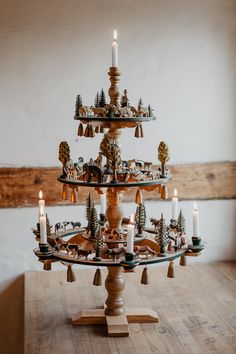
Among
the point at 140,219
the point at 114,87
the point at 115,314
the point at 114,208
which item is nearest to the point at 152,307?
the point at 115,314

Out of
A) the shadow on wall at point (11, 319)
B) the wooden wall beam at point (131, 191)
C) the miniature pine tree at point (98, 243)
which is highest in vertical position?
the wooden wall beam at point (131, 191)

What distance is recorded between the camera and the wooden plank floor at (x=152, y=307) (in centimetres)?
392

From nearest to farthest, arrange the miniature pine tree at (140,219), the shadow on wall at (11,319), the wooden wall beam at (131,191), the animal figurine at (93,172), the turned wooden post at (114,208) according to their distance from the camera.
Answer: the animal figurine at (93,172) → the turned wooden post at (114,208) → the miniature pine tree at (140,219) → the wooden wall beam at (131,191) → the shadow on wall at (11,319)

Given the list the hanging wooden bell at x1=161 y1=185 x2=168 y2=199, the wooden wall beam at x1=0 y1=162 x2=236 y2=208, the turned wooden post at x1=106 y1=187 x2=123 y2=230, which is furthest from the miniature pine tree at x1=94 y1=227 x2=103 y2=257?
the wooden wall beam at x1=0 y1=162 x2=236 y2=208

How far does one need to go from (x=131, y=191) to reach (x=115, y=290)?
1227 mm

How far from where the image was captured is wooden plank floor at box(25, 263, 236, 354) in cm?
392

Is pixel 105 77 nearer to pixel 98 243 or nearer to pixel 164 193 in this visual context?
pixel 164 193

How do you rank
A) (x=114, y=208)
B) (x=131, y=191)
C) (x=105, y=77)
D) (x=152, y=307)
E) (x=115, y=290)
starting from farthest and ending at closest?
(x=131, y=191)
(x=105, y=77)
(x=152, y=307)
(x=115, y=290)
(x=114, y=208)

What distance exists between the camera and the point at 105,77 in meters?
5.12

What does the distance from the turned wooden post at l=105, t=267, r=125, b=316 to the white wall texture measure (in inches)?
44.9

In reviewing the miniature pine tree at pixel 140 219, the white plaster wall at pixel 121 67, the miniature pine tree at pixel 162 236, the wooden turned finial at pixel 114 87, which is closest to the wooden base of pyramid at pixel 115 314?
the miniature pine tree at pixel 140 219

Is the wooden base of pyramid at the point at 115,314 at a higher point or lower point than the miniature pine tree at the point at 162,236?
lower

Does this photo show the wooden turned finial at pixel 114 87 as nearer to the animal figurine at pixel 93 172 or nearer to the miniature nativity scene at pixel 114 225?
the miniature nativity scene at pixel 114 225

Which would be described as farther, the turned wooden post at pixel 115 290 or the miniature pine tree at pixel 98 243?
the turned wooden post at pixel 115 290
